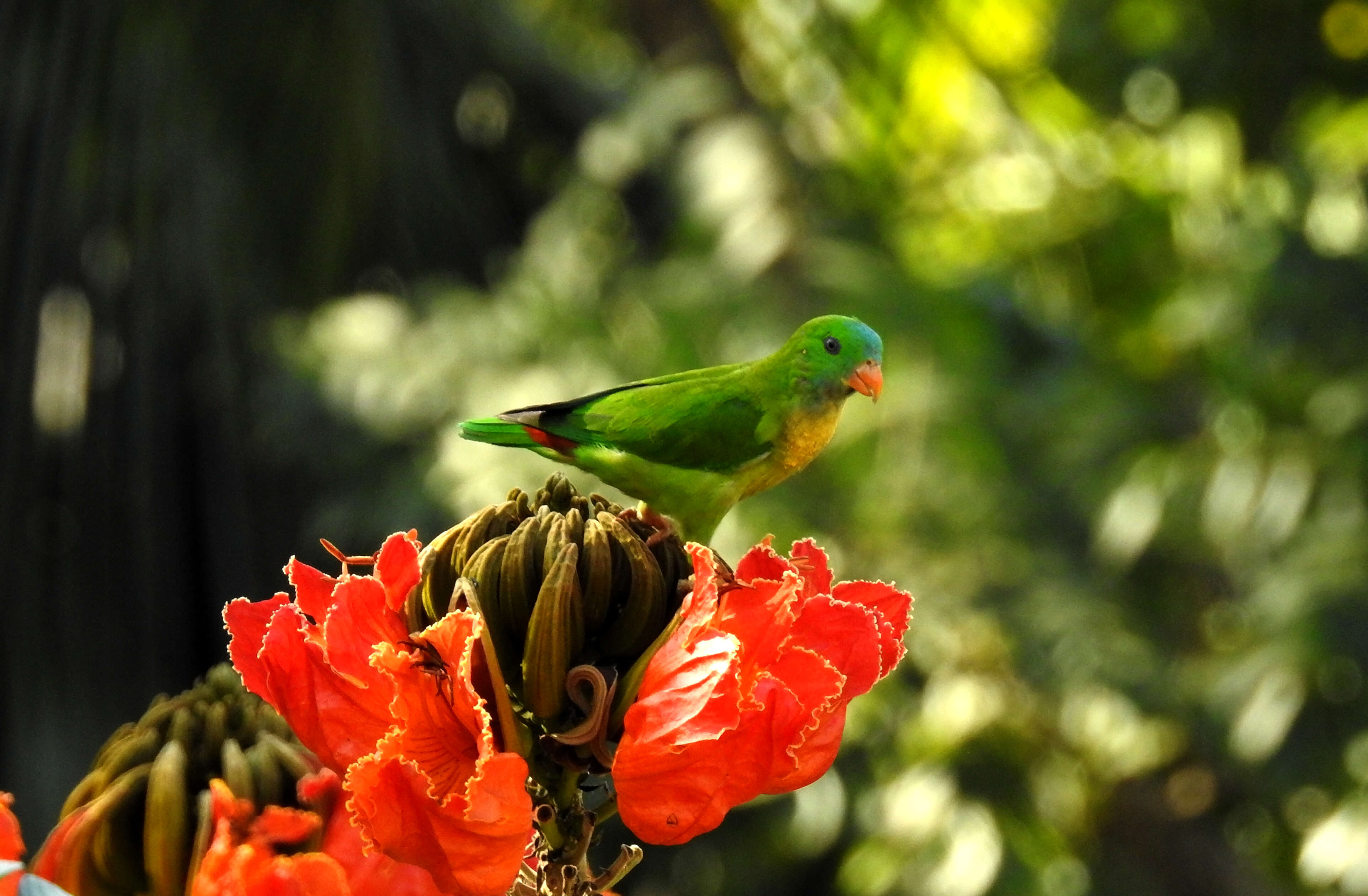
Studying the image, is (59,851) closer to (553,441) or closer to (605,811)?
(605,811)

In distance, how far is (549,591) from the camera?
4.88 feet

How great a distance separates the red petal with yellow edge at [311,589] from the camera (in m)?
1.58

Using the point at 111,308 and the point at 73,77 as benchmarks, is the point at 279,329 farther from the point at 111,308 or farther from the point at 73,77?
the point at 73,77

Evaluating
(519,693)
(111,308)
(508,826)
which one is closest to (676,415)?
(519,693)

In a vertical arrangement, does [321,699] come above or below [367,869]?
above

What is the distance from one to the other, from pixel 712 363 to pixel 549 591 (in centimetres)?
459

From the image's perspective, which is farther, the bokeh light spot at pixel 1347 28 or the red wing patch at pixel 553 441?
the bokeh light spot at pixel 1347 28

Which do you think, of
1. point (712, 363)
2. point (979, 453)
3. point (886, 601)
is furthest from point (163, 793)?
point (979, 453)

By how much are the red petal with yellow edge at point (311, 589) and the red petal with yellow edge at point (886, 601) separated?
0.57m

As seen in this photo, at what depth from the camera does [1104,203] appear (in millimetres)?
9258

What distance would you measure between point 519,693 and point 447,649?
0.52 ft

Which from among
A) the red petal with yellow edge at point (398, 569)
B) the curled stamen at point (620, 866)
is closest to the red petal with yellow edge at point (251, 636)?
the red petal with yellow edge at point (398, 569)

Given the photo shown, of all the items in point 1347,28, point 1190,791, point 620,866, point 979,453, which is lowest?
point 1190,791

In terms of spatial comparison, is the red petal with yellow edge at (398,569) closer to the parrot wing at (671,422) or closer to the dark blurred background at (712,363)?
the parrot wing at (671,422)
